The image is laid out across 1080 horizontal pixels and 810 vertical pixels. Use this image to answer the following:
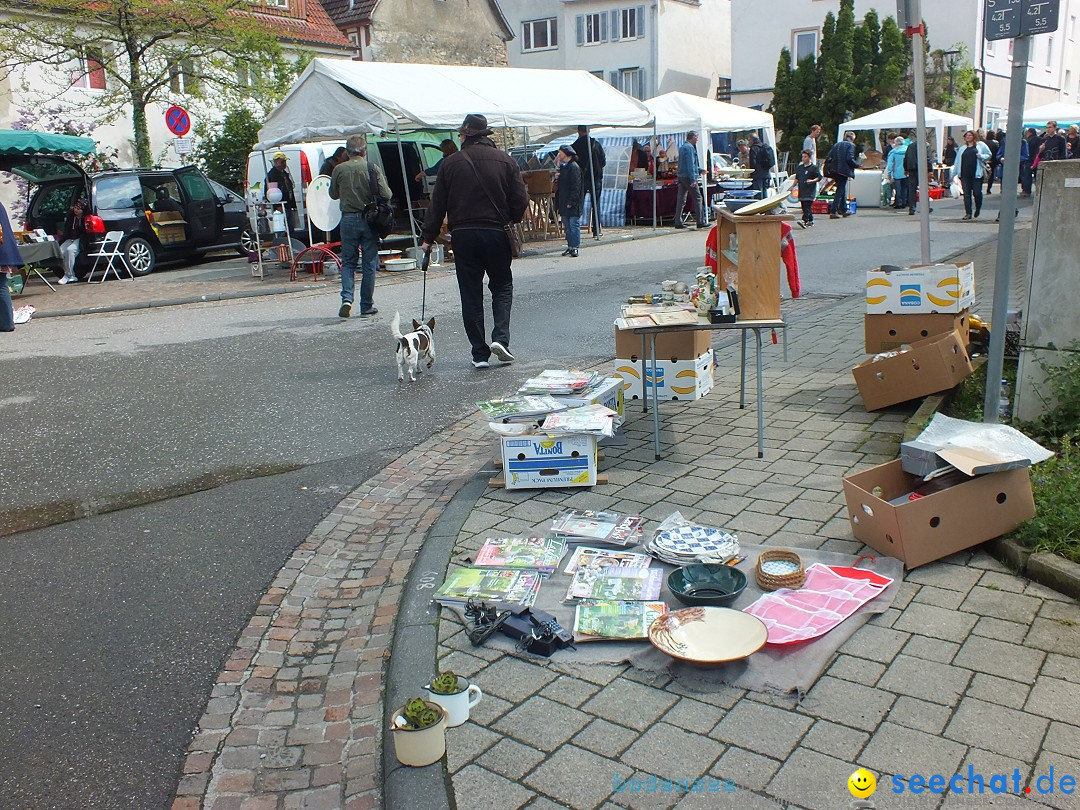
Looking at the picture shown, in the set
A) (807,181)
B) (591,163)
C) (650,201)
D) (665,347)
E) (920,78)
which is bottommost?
(665,347)

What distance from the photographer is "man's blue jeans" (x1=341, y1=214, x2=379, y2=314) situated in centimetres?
1100

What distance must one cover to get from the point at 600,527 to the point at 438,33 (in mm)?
38087

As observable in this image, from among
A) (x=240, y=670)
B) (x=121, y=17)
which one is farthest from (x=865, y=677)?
(x=121, y=17)

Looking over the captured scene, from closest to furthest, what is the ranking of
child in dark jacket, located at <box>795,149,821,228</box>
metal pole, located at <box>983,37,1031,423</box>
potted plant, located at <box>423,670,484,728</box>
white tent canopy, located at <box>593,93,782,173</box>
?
1. potted plant, located at <box>423,670,484,728</box>
2. metal pole, located at <box>983,37,1031,423</box>
3. child in dark jacket, located at <box>795,149,821,228</box>
4. white tent canopy, located at <box>593,93,782,173</box>

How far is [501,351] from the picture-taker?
8.60 metres

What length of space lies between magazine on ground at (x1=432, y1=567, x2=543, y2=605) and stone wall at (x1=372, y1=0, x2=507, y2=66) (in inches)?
1410

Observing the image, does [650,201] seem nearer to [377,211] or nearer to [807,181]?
[807,181]

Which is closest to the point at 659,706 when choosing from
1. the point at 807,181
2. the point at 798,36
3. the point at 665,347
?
the point at 665,347

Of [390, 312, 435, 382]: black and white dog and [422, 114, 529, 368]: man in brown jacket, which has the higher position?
[422, 114, 529, 368]: man in brown jacket

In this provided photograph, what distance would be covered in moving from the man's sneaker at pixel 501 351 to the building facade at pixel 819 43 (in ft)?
114

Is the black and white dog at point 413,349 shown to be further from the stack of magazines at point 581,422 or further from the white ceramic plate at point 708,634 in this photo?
the white ceramic plate at point 708,634

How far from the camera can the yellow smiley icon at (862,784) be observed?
270 cm

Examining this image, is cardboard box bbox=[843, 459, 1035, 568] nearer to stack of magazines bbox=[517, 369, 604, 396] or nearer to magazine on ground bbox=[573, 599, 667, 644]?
magazine on ground bbox=[573, 599, 667, 644]

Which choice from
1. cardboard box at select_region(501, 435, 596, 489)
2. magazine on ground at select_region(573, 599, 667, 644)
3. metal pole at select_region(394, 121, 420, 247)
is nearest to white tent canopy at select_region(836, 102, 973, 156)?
metal pole at select_region(394, 121, 420, 247)
